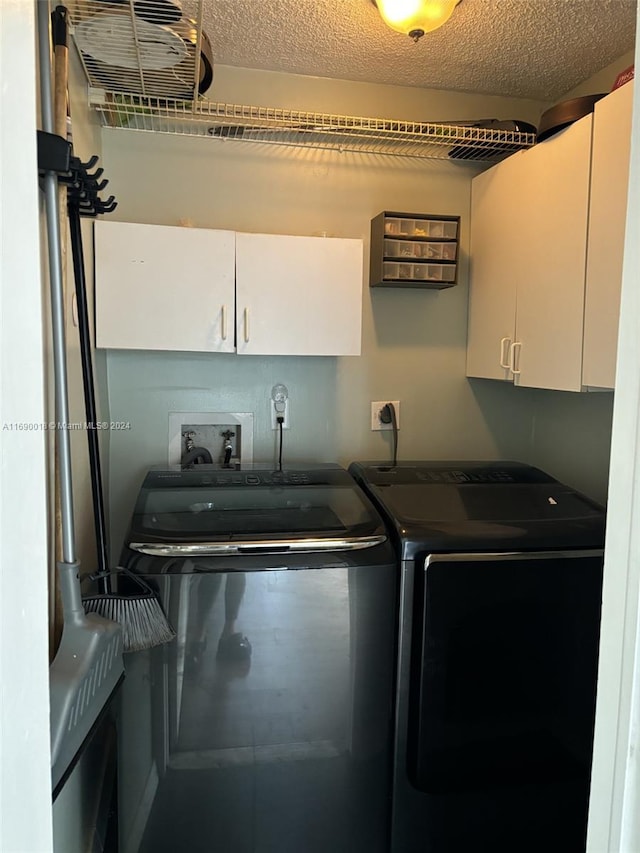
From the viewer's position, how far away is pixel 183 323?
180cm

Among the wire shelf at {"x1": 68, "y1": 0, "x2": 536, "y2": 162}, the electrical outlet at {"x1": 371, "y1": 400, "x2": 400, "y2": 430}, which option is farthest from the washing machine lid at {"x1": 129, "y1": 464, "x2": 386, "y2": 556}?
the wire shelf at {"x1": 68, "y1": 0, "x2": 536, "y2": 162}

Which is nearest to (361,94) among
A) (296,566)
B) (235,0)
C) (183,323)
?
(235,0)

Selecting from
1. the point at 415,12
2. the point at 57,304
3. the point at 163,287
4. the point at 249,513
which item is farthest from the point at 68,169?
the point at 415,12

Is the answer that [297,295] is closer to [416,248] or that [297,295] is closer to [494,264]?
[416,248]

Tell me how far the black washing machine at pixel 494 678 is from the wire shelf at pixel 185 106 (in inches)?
48.4

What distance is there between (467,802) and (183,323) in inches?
59.2

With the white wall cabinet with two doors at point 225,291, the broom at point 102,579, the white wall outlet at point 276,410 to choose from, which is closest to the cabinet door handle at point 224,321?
the white wall cabinet with two doors at point 225,291

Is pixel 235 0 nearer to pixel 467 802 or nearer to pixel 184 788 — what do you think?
pixel 184 788

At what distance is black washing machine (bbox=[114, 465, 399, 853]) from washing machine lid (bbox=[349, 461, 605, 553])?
13cm

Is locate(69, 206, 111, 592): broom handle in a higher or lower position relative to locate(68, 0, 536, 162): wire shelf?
lower

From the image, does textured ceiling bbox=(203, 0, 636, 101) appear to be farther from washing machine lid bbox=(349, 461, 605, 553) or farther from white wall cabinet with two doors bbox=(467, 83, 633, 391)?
washing machine lid bbox=(349, 461, 605, 553)

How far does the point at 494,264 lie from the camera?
6.69ft

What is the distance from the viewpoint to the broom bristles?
1290 millimetres

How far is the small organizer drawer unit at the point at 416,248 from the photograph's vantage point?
2014 millimetres
